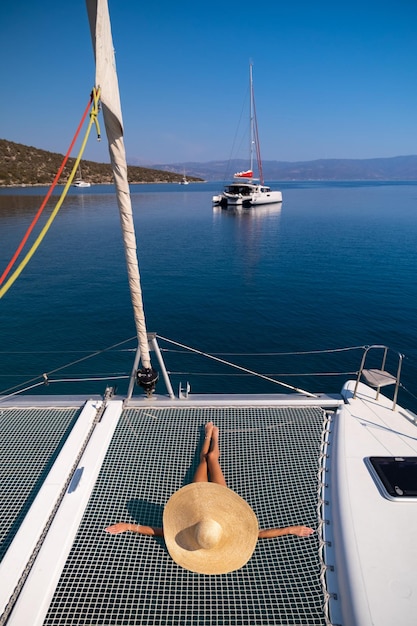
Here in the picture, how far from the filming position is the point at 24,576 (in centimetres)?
289

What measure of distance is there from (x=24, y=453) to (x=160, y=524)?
1.91 metres

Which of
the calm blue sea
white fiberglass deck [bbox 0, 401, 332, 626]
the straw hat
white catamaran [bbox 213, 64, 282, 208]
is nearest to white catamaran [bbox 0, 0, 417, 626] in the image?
white fiberglass deck [bbox 0, 401, 332, 626]

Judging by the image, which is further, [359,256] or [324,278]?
[359,256]

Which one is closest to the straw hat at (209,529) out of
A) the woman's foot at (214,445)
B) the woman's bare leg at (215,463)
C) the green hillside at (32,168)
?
the woman's bare leg at (215,463)

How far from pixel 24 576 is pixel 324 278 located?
2159 cm

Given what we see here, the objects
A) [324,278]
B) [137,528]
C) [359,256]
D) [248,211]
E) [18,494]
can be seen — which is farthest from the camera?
[248,211]

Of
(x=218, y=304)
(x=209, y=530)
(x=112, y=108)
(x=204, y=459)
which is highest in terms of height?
(x=112, y=108)

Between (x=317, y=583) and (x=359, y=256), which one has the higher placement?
(x=317, y=583)

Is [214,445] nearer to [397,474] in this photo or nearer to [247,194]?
[397,474]

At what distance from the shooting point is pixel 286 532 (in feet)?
10.9

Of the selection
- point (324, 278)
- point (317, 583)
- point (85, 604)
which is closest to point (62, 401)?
point (85, 604)

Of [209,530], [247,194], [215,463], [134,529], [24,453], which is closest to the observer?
[209,530]

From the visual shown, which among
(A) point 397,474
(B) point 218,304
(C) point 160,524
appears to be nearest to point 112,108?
(C) point 160,524

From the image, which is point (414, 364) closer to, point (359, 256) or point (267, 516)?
point (267, 516)
